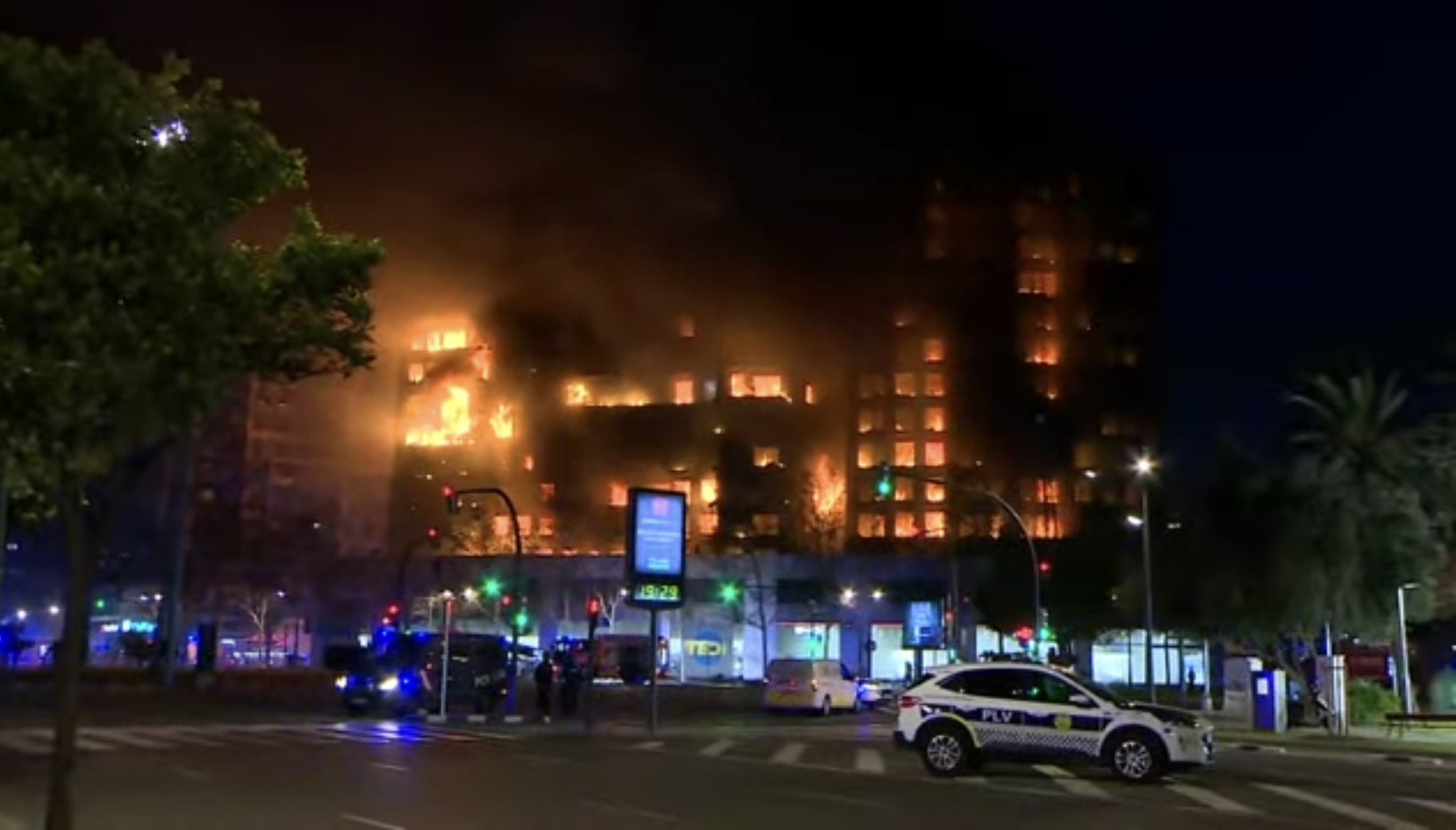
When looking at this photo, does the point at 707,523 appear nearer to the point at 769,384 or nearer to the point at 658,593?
the point at 769,384

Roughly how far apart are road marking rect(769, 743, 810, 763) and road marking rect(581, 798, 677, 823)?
863 centimetres

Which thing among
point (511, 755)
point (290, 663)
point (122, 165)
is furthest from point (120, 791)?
point (290, 663)

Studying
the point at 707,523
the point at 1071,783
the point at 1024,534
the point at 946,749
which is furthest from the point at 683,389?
the point at 1071,783

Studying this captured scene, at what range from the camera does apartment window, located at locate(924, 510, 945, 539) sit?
117 metres

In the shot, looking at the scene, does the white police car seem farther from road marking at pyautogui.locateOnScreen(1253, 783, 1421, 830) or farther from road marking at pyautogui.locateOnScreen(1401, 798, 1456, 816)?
road marking at pyautogui.locateOnScreen(1401, 798, 1456, 816)

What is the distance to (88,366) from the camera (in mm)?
9227

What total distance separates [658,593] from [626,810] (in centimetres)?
1875

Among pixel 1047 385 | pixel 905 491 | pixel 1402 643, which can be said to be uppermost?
pixel 1047 385

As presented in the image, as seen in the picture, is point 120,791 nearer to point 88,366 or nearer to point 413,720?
point 88,366

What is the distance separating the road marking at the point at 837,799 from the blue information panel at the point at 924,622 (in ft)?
231

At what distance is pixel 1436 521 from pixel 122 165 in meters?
43.5

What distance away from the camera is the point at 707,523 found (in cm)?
11831

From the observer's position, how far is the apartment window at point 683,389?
4966 inches

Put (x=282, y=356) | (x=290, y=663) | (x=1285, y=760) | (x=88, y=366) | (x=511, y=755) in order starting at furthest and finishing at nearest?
(x=290, y=663) < (x=1285, y=760) < (x=511, y=755) < (x=282, y=356) < (x=88, y=366)
